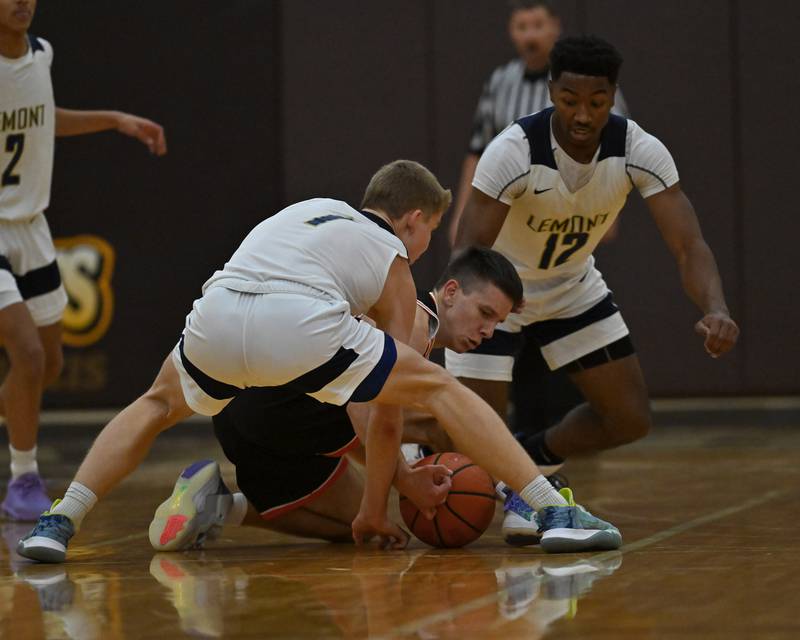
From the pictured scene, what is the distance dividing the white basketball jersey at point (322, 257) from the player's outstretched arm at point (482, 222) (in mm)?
852

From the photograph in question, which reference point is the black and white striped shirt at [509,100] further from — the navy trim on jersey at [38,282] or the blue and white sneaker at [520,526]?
the blue and white sneaker at [520,526]

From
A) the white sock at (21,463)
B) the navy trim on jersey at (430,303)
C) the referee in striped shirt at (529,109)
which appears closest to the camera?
the navy trim on jersey at (430,303)

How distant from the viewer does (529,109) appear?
292 inches

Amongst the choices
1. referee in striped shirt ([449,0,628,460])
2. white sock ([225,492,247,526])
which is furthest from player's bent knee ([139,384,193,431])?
referee in striped shirt ([449,0,628,460])

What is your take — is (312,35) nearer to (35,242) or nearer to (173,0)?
(173,0)

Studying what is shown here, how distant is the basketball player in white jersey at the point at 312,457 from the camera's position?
437 cm

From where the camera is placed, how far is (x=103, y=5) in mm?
10094

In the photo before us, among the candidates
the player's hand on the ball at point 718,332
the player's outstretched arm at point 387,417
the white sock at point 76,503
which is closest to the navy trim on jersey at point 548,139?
the player's hand on the ball at point 718,332

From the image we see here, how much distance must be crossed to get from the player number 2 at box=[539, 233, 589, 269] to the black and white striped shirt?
7.35 feet

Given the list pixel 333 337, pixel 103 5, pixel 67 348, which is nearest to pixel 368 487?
pixel 333 337

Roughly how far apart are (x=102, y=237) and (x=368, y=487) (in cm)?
624

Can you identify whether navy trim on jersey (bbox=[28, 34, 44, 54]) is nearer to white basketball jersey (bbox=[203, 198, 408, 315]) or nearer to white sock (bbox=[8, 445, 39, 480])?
white sock (bbox=[8, 445, 39, 480])

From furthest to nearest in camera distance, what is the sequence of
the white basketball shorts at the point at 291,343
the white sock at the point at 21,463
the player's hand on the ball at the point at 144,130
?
the player's hand on the ball at the point at 144,130, the white sock at the point at 21,463, the white basketball shorts at the point at 291,343

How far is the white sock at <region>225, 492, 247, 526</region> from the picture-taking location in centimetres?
466
